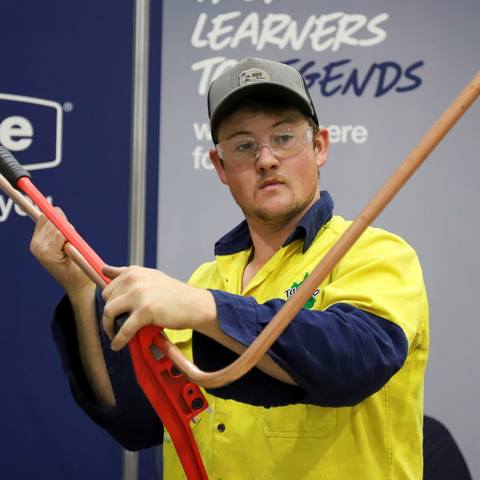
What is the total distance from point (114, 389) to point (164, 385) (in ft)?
1.13

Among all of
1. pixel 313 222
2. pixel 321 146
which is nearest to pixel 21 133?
pixel 321 146

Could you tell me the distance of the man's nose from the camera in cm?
112

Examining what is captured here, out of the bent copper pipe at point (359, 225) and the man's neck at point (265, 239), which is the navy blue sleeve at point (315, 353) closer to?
the bent copper pipe at point (359, 225)

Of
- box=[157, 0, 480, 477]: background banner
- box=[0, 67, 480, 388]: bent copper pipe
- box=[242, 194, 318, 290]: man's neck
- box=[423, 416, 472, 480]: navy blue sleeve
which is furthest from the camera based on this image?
box=[157, 0, 480, 477]: background banner

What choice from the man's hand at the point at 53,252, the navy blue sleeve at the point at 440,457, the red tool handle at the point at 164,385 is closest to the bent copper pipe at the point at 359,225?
the red tool handle at the point at 164,385

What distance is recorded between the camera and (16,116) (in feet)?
5.70

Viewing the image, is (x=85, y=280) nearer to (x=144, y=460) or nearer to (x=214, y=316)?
(x=214, y=316)

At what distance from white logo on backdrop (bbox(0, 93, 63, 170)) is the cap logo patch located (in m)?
0.80

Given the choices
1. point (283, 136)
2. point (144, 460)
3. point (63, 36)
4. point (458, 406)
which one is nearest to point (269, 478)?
point (283, 136)

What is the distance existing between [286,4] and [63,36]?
0.71 m

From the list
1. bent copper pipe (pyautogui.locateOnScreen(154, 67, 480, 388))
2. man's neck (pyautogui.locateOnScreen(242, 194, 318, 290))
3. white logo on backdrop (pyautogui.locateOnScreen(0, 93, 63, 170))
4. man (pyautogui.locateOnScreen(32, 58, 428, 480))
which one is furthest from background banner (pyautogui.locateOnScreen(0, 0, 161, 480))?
bent copper pipe (pyautogui.locateOnScreen(154, 67, 480, 388))

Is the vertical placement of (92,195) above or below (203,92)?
below

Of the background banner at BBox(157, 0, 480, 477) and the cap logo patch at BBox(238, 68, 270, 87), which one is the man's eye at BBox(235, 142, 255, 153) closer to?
the cap logo patch at BBox(238, 68, 270, 87)

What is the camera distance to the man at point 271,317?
0.74 meters
